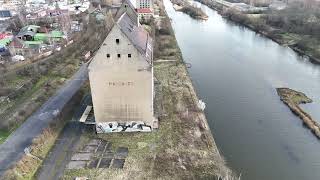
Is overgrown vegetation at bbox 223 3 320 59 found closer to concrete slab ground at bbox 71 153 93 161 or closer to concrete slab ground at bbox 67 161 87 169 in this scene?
concrete slab ground at bbox 71 153 93 161

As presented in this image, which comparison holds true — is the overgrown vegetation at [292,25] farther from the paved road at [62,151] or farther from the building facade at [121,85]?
the paved road at [62,151]

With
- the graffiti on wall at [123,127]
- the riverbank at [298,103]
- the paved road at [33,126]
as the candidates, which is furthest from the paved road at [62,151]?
the riverbank at [298,103]

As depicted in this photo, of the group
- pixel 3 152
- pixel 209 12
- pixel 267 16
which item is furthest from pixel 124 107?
pixel 209 12

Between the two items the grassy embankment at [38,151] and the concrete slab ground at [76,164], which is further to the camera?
the concrete slab ground at [76,164]

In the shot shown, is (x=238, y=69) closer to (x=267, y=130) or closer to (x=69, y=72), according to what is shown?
(x=267, y=130)

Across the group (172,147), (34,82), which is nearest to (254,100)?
(172,147)

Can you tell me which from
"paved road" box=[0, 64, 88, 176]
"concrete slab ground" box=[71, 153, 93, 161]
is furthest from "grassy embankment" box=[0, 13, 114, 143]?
"concrete slab ground" box=[71, 153, 93, 161]
